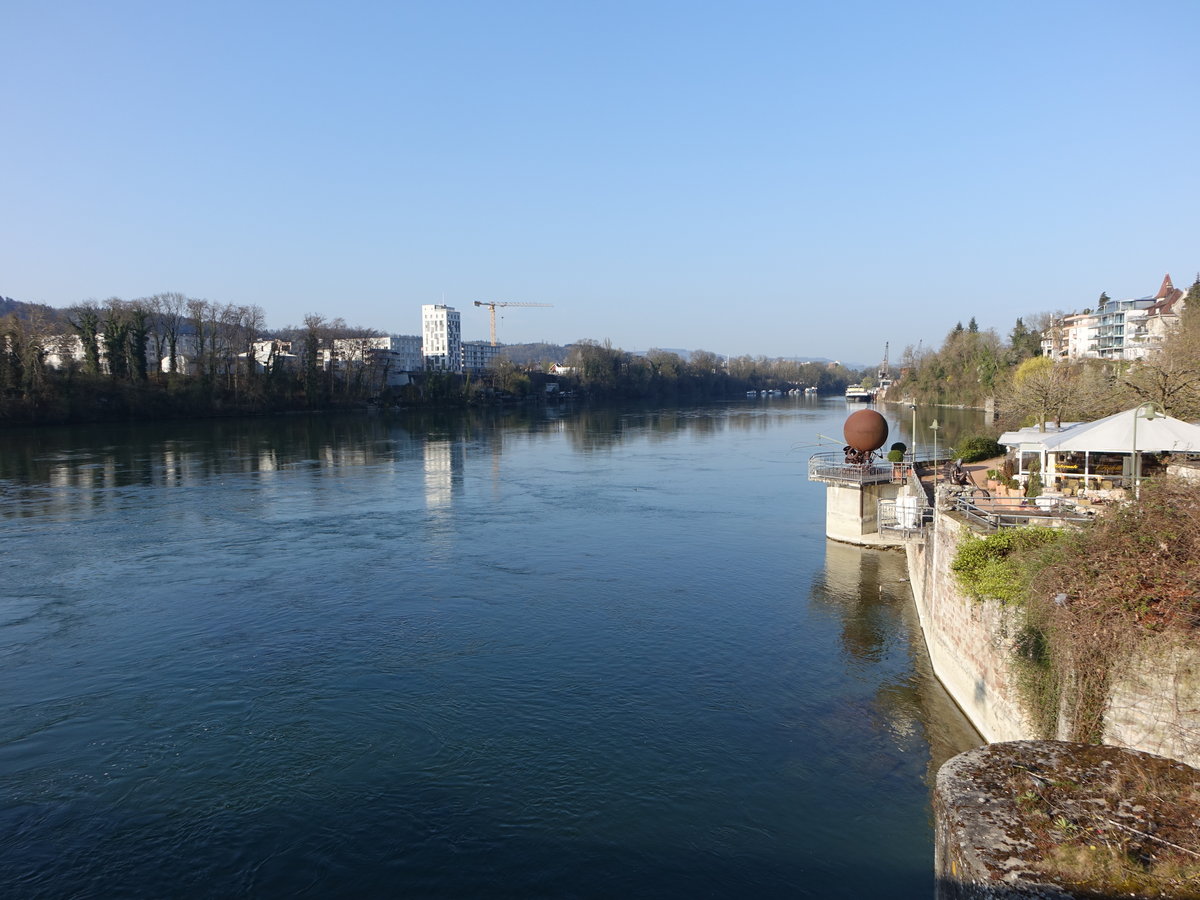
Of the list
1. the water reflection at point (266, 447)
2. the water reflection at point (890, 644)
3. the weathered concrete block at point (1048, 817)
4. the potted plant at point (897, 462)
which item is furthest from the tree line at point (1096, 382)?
the water reflection at point (266, 447)

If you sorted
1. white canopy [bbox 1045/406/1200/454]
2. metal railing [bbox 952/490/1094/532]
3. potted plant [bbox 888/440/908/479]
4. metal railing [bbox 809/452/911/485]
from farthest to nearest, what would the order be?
potted plant [bbox 888/440/908/479], metal railing [bbox 809/452/911/485], white canopy [bbox 1045/406/1200/454], metal railing [bbox 952/490/1094/532]

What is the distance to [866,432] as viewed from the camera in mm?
31922

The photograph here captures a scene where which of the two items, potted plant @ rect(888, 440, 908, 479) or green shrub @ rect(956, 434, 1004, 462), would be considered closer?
potted plant @ rect(888, 440, 908, 479)

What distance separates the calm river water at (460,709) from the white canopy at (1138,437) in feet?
21.4

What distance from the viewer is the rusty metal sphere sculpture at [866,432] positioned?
31.9 meters

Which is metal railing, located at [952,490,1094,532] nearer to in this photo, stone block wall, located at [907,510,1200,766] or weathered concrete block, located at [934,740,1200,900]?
stone block wall, located at [907,510,1200,766]

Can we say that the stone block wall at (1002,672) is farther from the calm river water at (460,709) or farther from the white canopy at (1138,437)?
the white canopy at (1138,437)

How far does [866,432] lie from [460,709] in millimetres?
21689

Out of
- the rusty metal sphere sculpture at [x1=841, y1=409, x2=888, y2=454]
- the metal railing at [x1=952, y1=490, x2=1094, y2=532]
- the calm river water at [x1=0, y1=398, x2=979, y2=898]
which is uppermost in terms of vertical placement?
the rusty metal sphere sculpture at [x1=841, y1=409, x2=888, y2=454]

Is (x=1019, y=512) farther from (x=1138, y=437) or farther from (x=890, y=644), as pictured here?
(x=890, y=644)

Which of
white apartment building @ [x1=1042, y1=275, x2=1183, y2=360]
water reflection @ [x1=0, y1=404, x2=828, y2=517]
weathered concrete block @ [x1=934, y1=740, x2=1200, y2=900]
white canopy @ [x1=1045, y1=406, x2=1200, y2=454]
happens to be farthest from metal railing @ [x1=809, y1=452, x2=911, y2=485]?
white apartment building @ [x1=1042, y1=275, x2=1183, y2=360]

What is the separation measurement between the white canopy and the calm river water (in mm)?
6513

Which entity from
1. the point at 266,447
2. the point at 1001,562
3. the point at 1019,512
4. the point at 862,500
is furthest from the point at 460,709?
the point at 266,447

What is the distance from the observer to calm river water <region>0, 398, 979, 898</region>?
1183cm
